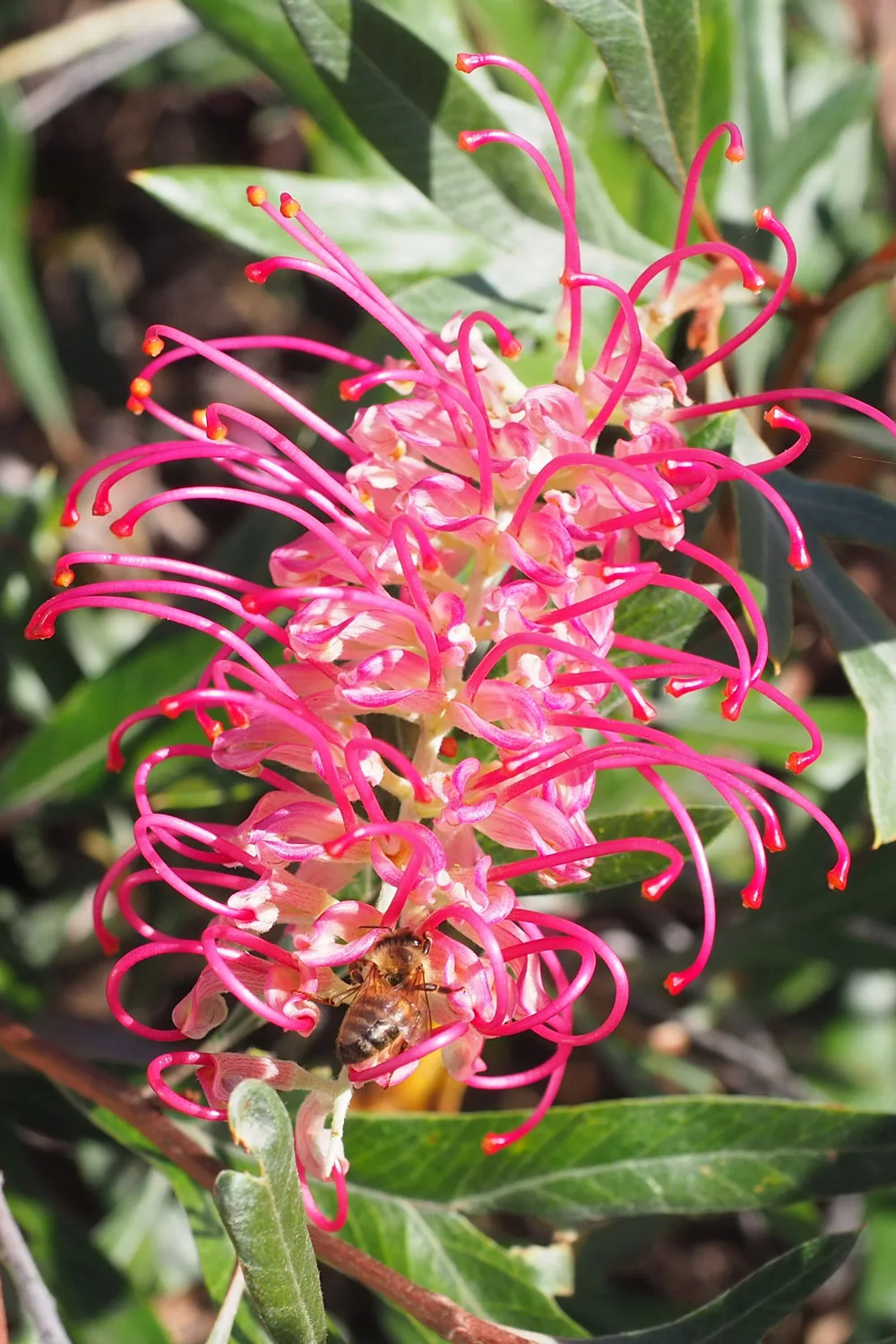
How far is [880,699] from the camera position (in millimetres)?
967

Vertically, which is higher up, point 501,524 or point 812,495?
point 501,524

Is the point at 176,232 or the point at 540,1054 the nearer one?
the point at 540,1054

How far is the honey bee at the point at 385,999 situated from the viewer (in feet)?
2.60

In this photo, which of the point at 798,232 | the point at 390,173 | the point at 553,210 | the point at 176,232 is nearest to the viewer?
the point at 553,210

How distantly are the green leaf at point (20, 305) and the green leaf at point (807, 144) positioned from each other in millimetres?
1022

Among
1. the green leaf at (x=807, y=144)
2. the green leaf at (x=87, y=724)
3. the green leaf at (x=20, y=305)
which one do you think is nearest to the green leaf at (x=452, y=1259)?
the green leaf at (x=87, y=724)

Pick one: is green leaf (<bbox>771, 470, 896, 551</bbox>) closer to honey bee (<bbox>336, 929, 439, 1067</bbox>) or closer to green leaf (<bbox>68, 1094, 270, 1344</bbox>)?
honey bee (<bbox>336, 929, 439, 1067</bbox>)

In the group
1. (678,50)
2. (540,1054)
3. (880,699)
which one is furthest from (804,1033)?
(678,50)

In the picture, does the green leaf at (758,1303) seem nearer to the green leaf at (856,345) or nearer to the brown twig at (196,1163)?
the brown twig at (196,1163)

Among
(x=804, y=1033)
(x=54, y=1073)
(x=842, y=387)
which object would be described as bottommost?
(x=804, y=1033)

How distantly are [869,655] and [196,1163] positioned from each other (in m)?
0.62

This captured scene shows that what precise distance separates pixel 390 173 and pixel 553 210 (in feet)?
1.03

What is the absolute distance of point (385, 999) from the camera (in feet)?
2.61

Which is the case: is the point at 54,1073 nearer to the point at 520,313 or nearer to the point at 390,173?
the point at 520,313
